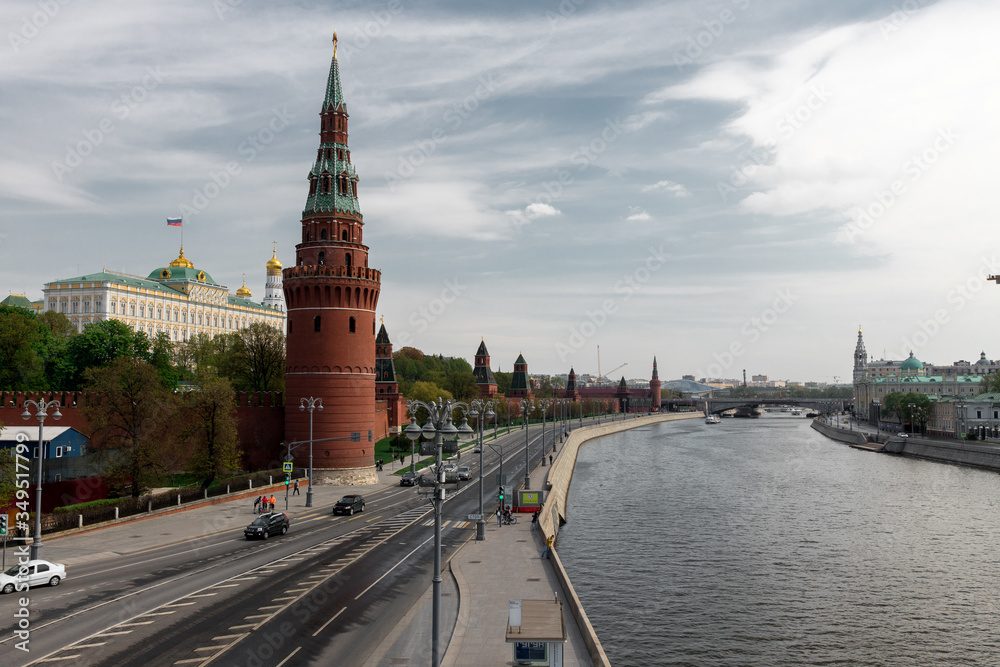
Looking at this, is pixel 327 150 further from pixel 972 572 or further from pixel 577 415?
pixel 577 415

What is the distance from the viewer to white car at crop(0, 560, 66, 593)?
2680 centimetres

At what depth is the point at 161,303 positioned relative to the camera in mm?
136500

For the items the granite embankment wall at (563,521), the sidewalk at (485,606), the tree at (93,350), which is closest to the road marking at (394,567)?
the sidewalk at (485,606)

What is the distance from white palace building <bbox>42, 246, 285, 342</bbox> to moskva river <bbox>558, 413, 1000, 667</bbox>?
268ft

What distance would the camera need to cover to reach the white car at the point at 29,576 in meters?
26.8

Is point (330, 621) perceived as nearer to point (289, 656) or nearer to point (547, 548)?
point (289, 656)

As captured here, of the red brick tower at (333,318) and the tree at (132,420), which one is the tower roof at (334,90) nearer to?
the red brick tower at (333,318)

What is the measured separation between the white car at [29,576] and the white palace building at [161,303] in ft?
281

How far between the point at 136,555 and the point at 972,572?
1634 inches

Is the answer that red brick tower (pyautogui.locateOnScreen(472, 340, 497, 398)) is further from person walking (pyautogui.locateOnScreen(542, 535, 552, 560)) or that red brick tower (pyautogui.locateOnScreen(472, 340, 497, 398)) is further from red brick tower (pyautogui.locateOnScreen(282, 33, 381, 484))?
person walking (pyautogui.locateOnScreen(542, 535, 552, 560))

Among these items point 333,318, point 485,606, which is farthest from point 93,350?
point 485,606

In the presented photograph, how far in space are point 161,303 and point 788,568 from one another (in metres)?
126

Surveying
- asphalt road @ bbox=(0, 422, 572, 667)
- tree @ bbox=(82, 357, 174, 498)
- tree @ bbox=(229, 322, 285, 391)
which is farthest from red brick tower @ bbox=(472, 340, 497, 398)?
asphalt road @ bbox=(0, 422, 572, 667)

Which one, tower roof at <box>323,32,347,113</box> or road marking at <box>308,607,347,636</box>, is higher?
tower roof at <box>323,32,347,113</box>
